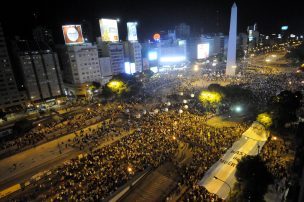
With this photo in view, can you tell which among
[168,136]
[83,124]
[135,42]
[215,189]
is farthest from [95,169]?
[135,42]

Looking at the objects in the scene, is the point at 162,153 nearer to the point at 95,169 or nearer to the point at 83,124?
the point at 95,169

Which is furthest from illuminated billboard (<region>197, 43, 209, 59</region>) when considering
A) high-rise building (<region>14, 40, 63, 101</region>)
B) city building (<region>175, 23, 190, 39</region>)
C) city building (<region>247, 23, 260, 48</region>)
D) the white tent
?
the white tent

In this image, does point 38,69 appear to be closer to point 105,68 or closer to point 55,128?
point 105,68

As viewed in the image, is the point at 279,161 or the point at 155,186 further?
the point at 279,161

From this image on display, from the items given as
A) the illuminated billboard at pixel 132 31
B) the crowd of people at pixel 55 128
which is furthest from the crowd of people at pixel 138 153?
the illuminated billboard at pixel 132 31

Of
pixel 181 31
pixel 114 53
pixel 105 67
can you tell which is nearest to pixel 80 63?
pixel 105 67
